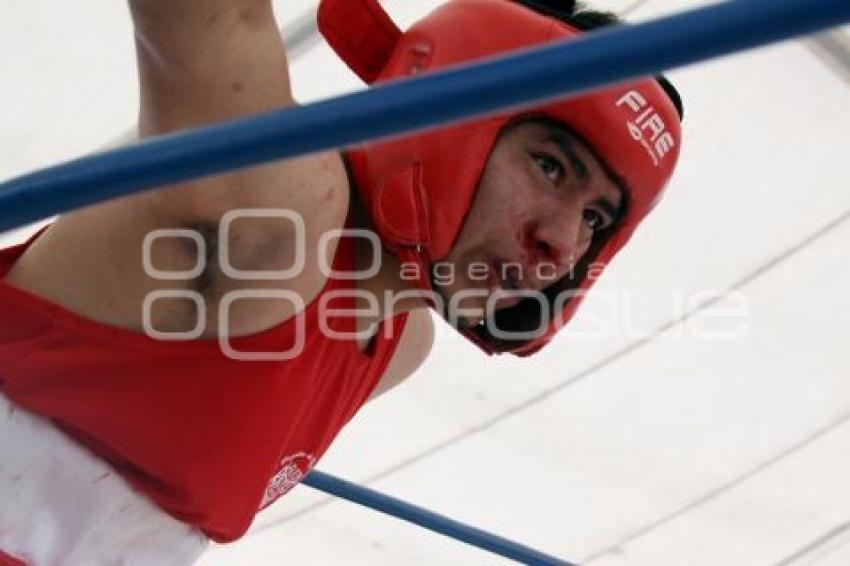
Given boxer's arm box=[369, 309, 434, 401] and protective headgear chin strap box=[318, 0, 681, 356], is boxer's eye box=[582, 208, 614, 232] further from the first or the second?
boxer's arm box=[369, 309, 434, 401]

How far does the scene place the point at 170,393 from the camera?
748 millimetres

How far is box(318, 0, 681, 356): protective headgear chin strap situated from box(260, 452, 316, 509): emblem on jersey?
0.11 m

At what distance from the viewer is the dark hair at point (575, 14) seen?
877 mm

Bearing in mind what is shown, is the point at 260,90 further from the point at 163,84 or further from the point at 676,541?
the point at 676,541

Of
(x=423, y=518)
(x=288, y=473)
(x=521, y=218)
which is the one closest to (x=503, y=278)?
(x=521, y=218)

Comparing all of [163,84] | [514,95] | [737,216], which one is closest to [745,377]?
[737,216]

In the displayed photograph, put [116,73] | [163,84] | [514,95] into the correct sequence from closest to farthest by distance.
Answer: [514,95]
[163,84]
[116,73]

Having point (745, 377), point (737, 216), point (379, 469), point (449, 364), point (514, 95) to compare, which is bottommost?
point (379, 469)

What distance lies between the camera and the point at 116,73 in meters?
1.29

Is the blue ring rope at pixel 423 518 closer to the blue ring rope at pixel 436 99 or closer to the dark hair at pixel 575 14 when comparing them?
the dark hair at pixel 575 14

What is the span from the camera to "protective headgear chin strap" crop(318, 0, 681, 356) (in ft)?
Result: 2.62

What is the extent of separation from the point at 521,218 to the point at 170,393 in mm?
197

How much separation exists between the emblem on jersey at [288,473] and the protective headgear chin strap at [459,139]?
110 mm

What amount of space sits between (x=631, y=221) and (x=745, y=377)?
2.09ft
